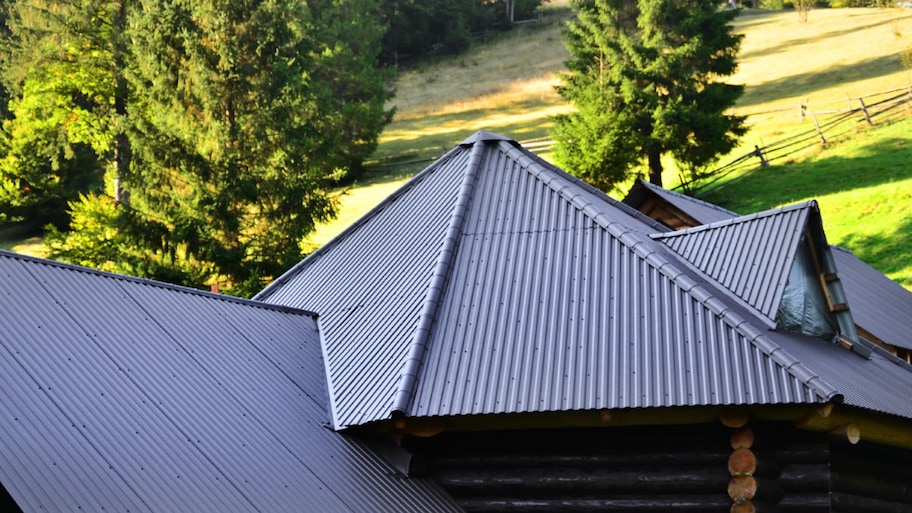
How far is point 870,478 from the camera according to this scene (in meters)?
11.2

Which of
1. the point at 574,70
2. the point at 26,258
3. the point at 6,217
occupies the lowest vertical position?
the point at 6,217

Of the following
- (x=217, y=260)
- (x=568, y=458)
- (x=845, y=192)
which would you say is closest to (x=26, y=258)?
(x=568, y=458)

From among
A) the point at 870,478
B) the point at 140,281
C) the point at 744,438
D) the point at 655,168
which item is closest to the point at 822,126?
the point at 655,168

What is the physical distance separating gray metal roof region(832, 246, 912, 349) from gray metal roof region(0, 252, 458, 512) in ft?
32.8

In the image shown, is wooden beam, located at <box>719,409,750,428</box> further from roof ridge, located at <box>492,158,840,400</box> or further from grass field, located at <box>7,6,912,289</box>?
grass field, located at <box>7,6,912,289</box>

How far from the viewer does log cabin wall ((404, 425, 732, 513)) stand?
9.48 meters

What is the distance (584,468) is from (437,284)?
7.96 ft

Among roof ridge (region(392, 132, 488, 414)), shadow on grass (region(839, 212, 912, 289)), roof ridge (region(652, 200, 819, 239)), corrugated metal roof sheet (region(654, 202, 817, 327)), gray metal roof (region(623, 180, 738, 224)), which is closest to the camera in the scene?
roof ridge (region(392, 132, 488, 414))

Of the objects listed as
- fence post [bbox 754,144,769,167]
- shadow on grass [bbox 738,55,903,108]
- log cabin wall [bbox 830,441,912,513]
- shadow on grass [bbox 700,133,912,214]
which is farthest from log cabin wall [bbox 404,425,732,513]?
shadow on grass [bbox 738,55,903,108]

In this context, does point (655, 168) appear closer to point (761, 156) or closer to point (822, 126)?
point (761, 156)

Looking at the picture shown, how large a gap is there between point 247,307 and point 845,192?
27.8 metres

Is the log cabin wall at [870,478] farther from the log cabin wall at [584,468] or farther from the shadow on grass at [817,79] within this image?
the shadow on grass at [817,79]

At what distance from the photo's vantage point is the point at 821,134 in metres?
41.8

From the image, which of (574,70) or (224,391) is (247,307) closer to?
(224,391)
